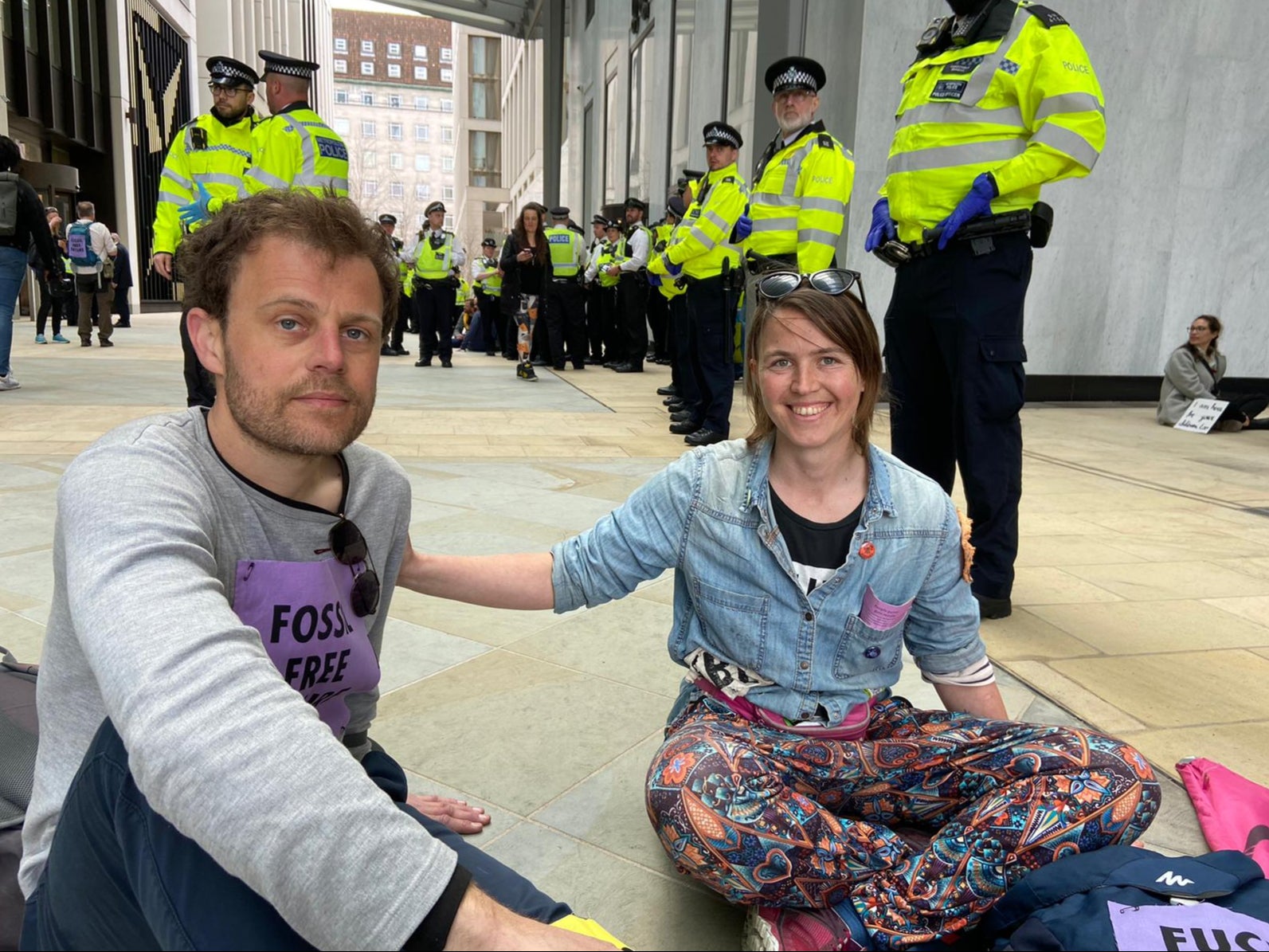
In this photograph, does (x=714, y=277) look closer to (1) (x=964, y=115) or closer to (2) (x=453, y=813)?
(1) (x=964, y=115)

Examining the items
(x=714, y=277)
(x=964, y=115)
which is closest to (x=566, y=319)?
(x=714, y=277)

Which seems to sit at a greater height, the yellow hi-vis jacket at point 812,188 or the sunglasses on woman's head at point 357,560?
the yellow hi-vis jacket at point 812,188

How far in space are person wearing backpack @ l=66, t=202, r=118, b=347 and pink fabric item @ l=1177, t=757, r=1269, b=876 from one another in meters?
12.6

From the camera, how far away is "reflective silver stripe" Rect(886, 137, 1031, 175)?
3045 millimetres

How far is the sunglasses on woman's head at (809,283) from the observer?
180cm

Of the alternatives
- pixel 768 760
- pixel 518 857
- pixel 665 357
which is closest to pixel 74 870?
pixel 518 857

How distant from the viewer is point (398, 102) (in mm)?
99438

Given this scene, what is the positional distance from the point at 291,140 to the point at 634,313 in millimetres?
7076

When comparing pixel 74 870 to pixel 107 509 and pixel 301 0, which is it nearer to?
pixel 107 509

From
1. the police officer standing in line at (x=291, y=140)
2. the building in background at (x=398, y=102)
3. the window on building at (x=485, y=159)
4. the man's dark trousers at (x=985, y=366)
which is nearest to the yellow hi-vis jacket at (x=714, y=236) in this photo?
the police officer standing in line at (x=291, y=140)

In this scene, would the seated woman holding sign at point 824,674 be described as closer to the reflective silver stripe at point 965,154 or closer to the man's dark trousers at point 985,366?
the man's dark trousers at point 985,366

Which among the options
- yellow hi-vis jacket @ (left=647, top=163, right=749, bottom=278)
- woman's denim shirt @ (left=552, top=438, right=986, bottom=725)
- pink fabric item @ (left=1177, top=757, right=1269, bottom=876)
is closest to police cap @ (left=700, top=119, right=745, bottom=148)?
yellow hi-vis jacket @ (left=647, top=163, right=749, bottom=278)

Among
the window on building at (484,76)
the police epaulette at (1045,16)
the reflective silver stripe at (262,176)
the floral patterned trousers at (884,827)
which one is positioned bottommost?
the floral patterned trousers at (884,827)

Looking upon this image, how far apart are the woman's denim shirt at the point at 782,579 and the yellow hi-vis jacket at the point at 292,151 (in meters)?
4.20
